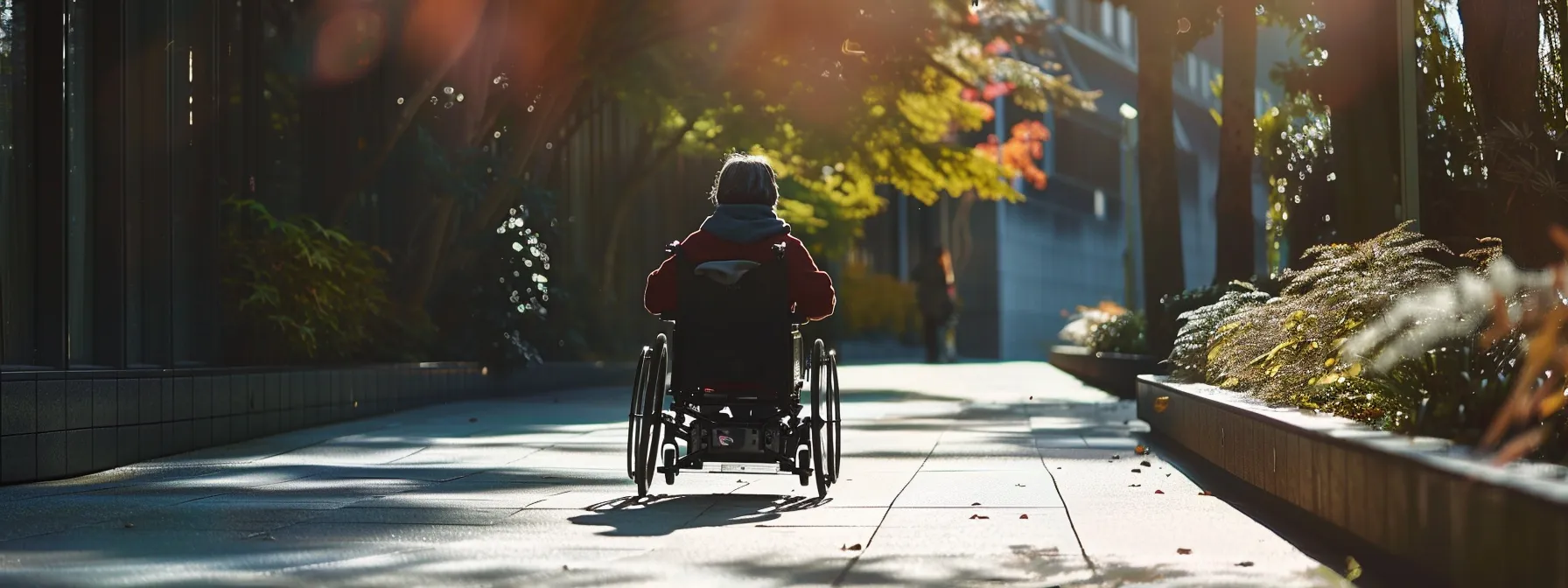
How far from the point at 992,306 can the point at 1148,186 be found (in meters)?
27.4

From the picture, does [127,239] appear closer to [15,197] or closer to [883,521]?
[15,197]

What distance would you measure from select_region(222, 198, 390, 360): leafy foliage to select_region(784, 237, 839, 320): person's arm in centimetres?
655

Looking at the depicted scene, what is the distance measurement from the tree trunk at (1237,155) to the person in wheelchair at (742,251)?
419 inches

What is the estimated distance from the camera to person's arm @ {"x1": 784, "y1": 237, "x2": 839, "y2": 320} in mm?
9555

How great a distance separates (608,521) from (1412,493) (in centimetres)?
335

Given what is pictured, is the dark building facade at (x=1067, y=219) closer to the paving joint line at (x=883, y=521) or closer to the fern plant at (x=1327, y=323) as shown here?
the paving joint line at (x=883, y=521)

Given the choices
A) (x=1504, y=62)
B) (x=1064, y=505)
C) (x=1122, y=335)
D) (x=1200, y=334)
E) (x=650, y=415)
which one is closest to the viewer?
(x=1064, y=505)

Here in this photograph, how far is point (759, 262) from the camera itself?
962cm

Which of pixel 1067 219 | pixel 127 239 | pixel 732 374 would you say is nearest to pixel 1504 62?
pixel 732 374

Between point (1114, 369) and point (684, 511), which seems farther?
point (1114, 369)

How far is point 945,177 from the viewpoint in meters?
28.8

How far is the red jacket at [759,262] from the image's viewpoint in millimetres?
9578

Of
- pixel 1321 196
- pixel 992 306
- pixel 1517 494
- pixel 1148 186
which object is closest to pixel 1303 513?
pixel 1517 494

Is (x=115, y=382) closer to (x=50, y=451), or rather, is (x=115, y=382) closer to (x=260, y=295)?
(x=50, y=451)
